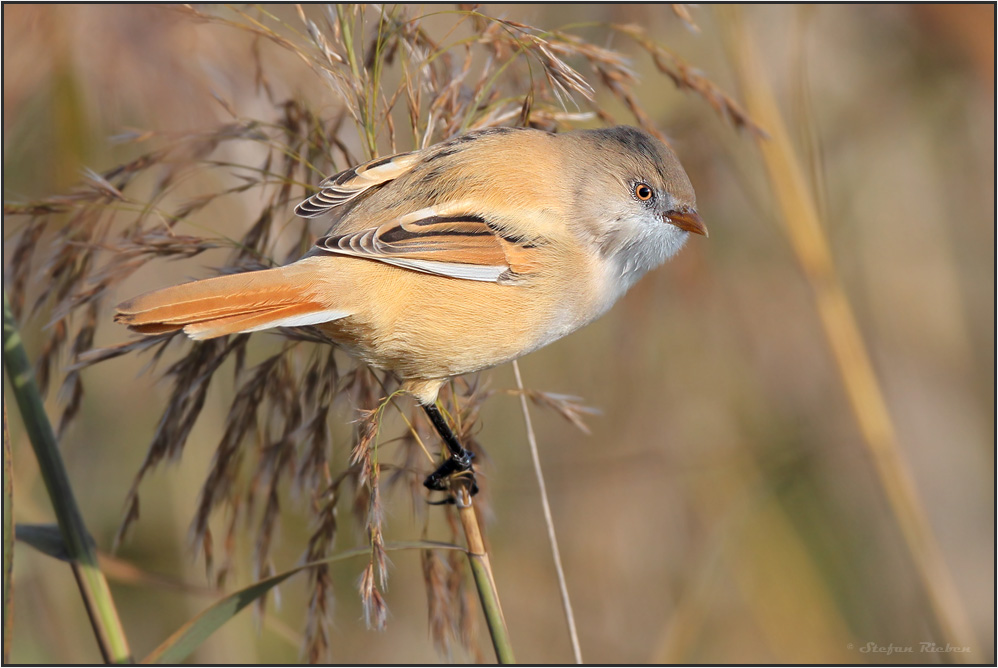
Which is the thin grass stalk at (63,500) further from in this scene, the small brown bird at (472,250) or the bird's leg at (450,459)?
the bird's leg at (450,459)

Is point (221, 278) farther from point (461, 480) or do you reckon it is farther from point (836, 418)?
point (836, 418)

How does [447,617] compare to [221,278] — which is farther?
[447,617]

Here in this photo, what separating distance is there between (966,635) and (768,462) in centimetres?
97

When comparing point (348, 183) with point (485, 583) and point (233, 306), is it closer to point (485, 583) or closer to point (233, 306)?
point (233, 306)

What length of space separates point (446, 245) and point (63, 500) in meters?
1.03

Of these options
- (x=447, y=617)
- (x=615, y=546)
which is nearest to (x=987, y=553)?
(x=615, y=546)

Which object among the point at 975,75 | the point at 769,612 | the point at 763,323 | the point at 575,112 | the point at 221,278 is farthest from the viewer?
the point at 763,323

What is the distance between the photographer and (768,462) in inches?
129

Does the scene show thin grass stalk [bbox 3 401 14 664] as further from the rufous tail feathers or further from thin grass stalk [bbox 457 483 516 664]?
thin grass stalk [bbox 457 483 516 664]

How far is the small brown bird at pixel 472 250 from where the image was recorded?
1.91 meters

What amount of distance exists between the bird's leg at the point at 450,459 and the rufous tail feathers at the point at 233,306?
36 centimetres

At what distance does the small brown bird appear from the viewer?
6.27ft

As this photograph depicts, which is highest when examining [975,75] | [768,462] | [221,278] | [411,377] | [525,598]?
[975,75]

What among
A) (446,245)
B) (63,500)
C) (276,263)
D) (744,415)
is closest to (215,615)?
(63,500)
